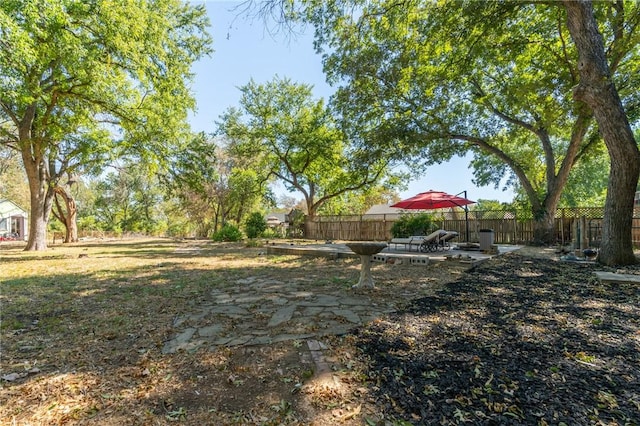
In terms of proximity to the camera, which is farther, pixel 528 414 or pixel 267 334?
pixel 267 334

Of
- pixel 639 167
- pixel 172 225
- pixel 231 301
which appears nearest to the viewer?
pixel 231 301

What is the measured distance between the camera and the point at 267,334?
281cm

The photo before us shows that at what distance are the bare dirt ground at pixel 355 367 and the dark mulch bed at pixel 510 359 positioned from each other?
0.01 m

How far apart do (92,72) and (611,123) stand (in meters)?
12.1

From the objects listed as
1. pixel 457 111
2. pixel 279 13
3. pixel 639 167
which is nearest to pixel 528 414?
pixel 279 13

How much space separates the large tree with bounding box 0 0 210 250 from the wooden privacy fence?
9814mm

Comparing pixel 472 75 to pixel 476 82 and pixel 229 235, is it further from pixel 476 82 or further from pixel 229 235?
pixel 229 235

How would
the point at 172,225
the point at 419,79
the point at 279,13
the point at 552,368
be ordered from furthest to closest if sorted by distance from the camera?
the point at 172,225 → the point at 419,79 → the point at 279,13 → the point at 552,368

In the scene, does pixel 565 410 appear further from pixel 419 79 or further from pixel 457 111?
pixel 457 111

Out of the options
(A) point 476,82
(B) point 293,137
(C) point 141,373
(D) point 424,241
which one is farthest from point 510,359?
(B) point 293,137

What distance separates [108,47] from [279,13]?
7.25 meters

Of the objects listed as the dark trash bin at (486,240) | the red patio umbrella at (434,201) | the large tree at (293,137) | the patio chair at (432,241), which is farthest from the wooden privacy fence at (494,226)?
the patio chair at (432,241)

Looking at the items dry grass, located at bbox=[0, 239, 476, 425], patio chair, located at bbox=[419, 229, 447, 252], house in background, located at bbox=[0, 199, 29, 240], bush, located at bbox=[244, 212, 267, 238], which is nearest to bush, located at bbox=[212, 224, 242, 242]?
bush, located at bbox=[244, 212, 267, 238]

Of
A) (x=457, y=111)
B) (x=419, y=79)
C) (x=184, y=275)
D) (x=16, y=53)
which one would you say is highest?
(x=419, y=79)
